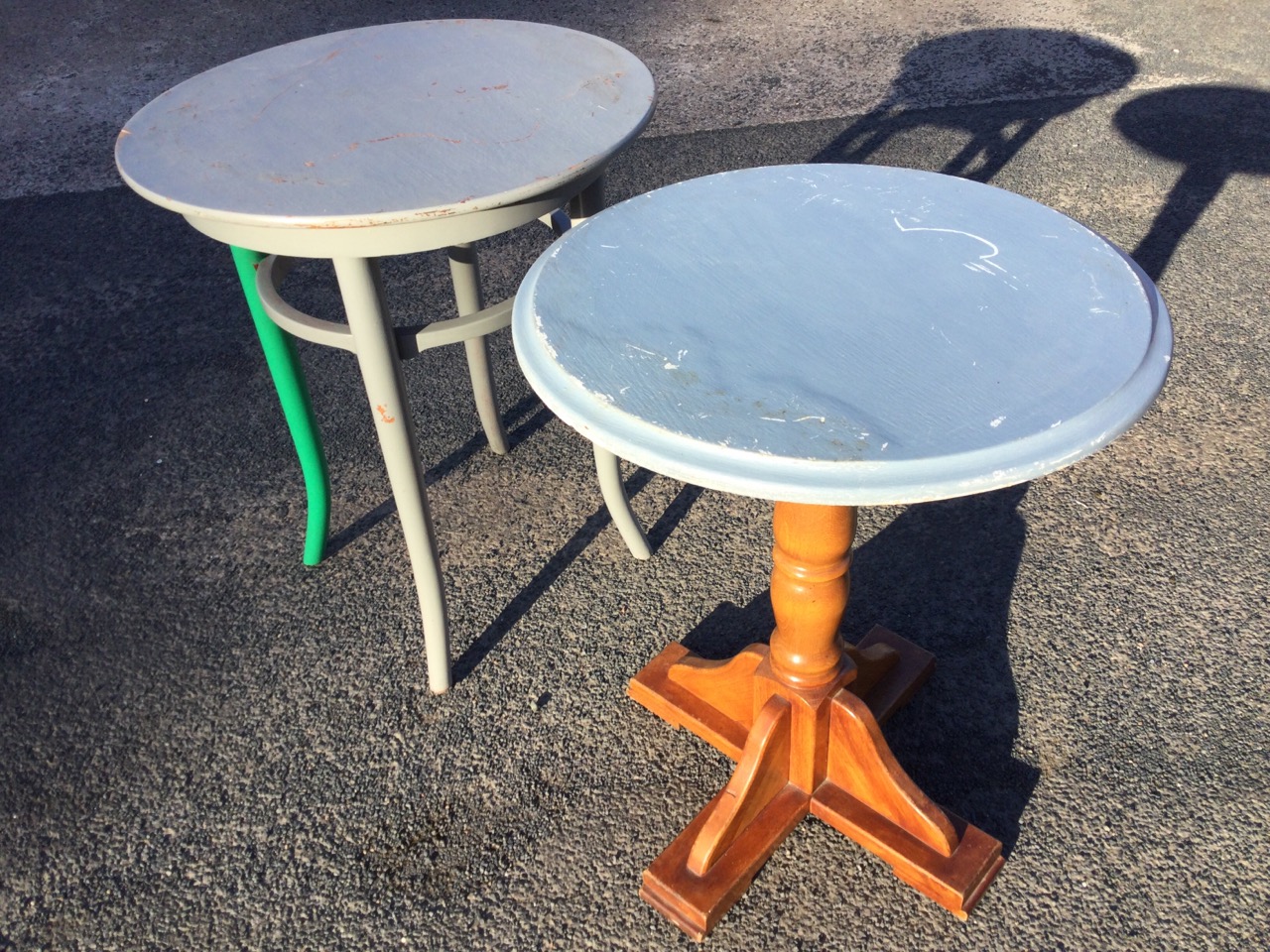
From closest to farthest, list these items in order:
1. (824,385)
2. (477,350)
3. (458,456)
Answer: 1. (824,385)
2. (477,350)
3. (458,456)

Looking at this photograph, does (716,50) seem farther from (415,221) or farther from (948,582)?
(415,221)

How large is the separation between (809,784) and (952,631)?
504 mm

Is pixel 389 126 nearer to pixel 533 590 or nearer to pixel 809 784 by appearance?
pixel 533 590

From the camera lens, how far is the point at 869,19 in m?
4.76

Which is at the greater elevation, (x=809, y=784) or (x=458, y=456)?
(x=809, y=784)

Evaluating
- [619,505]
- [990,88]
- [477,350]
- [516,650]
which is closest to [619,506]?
[619,505]

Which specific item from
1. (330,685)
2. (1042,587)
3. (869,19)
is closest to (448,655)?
(330,685)

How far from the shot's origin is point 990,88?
13.2 feet

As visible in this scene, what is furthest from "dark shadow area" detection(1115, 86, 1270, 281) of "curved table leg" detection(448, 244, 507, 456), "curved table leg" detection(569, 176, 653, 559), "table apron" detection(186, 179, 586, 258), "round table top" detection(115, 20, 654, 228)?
"table apron" detection(186, 179, 586, 258)

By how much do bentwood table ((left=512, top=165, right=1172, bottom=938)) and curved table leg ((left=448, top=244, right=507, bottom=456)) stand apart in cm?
65

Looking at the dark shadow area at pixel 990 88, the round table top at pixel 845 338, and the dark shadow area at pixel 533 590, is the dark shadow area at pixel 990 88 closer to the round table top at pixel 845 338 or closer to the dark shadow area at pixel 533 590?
the dark shadow area at pixel 533 590

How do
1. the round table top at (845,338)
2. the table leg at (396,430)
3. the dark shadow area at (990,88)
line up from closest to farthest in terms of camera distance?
the round table top at (845,338) < the table leg at (396,430) < the dark shadow area at (990,88)

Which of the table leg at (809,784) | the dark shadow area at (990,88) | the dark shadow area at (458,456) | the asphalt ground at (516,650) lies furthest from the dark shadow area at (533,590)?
the dark shadow area at (990,88)

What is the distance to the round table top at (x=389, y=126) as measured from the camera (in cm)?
143
